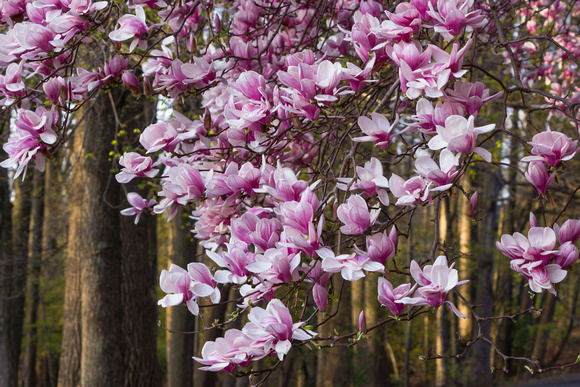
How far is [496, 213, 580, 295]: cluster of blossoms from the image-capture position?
4.45 feet

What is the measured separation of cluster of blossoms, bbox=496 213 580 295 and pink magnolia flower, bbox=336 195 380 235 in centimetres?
34

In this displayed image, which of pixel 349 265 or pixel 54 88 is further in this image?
pixel 54 88

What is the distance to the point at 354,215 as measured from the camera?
1.39 m

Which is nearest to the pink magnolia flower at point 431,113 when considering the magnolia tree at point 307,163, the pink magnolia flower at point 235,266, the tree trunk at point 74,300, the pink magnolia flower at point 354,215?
the magnolia tree at point 307,163

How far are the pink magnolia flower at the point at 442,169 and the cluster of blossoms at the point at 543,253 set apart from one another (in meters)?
0.20

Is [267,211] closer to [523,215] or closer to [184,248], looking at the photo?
[184,248]

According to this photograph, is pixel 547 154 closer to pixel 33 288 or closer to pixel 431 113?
pixel 431 113

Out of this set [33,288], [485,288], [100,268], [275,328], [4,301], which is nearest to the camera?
[275,328]

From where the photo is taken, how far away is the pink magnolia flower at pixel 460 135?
134 centimetres

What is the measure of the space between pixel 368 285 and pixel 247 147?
10.9m

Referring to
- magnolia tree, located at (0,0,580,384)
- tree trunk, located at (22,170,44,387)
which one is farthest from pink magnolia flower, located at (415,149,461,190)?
tree trunk, located at (22,170,44,387)

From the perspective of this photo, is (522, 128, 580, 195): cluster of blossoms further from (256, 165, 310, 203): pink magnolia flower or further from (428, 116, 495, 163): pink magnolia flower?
(256, 165, 310, 203): pink magnolia flower

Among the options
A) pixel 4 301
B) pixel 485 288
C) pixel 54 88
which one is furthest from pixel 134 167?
pixel 485 288

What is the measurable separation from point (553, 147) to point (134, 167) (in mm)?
1216
